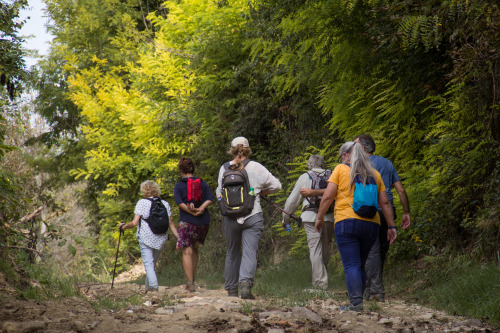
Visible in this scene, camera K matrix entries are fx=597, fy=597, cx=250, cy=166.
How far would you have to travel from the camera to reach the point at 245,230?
26.0 feet

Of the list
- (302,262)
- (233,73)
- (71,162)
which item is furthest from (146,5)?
(302,262)

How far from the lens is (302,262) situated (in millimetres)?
12812

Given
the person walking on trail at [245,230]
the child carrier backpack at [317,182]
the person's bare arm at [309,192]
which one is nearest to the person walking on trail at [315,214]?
the child carrier backpack at [317,182]

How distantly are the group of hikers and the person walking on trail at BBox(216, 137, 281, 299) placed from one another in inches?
0.5

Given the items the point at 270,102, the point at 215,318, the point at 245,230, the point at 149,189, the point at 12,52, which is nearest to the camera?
the point at 215,318

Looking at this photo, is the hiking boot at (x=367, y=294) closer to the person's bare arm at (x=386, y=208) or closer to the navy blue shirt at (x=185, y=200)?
the person's bare arm at (x=386, y=208)

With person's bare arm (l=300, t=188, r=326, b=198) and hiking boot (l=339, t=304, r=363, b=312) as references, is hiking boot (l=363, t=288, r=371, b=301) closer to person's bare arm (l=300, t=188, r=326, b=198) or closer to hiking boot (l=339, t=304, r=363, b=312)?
hiking boot (l=339, t=304, r=363, b=312)

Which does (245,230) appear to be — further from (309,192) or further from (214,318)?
(214,318)

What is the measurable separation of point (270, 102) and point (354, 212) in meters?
9.51

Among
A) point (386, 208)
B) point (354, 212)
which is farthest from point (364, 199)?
point (386, 208)

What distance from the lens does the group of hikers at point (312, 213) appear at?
649 cm

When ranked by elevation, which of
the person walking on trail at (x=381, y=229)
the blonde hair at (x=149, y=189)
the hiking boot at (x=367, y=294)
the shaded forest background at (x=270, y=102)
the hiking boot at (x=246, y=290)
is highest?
the shaded forest background at (x=270, y=102)

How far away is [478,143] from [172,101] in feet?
39.4

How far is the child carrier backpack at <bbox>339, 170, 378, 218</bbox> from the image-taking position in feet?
21.0
